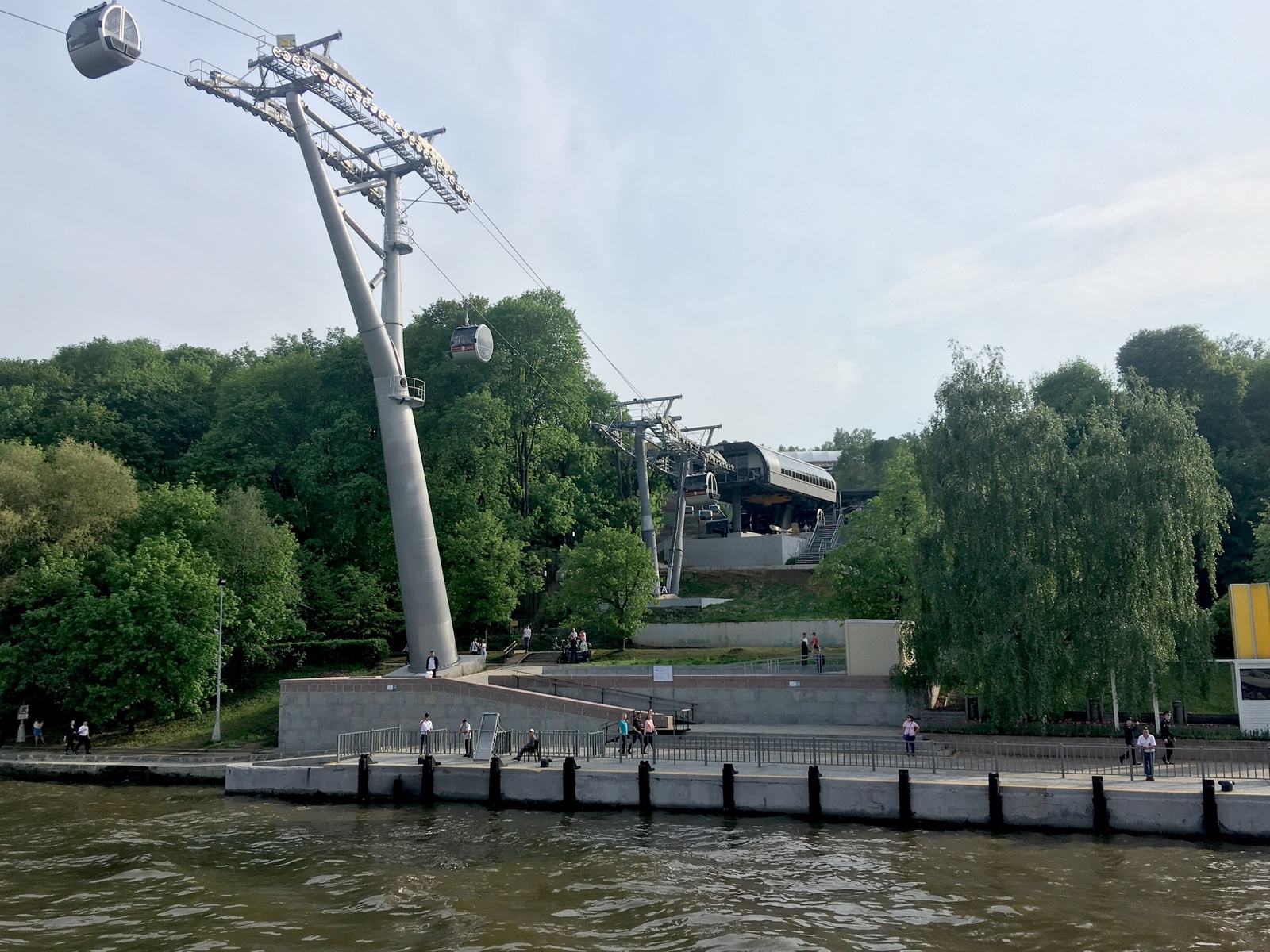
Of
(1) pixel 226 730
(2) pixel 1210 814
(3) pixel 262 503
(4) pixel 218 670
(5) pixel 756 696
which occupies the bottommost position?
(1) pixel 226 730

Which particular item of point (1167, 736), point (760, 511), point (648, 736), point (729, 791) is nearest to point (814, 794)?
point (729, 791)

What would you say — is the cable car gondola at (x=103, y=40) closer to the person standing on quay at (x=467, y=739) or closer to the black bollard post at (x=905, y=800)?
the person standing on quay at (x=467, y=739)

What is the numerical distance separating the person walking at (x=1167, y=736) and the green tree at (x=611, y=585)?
2255cm

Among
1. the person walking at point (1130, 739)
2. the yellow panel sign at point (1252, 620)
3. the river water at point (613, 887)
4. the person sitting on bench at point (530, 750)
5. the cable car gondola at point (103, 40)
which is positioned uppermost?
the cable car gondola at point (103, 40)

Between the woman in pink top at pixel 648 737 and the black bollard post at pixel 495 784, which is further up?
the woman in pink top at pixel 648 737

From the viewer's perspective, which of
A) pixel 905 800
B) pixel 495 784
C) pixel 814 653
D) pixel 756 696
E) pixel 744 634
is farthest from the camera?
pixel 744 634

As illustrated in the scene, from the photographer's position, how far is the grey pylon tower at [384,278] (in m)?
38.8

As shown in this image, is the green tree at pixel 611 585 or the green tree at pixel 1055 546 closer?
the green tree at pixel 1055 546

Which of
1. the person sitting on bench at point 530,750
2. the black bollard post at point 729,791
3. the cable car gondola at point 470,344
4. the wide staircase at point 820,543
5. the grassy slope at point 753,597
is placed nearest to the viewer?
the black bollard post at point 729,791

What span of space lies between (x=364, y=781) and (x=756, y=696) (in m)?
13.5

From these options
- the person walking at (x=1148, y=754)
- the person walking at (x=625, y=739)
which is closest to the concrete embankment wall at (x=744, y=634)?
the person walking at (x=625, y=739)

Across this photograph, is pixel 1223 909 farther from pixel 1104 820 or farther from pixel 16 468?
pixel 16 468

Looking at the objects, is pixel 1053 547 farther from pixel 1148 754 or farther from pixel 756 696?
pixel 756 696

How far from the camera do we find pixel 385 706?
3578 cm
